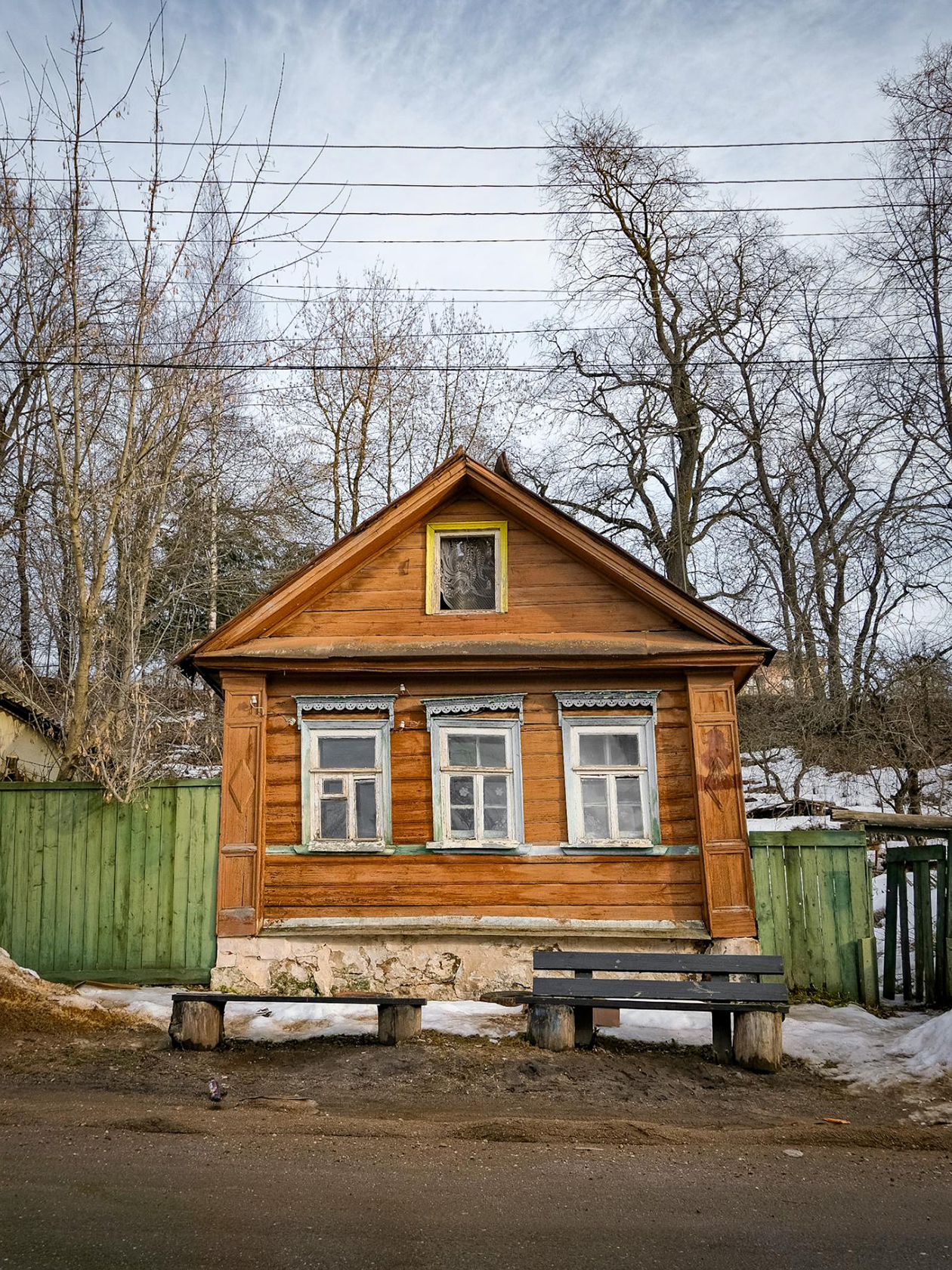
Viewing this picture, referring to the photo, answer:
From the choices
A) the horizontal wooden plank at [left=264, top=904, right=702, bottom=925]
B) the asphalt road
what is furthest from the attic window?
the asphalt road

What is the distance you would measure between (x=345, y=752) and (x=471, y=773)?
144 centimetres

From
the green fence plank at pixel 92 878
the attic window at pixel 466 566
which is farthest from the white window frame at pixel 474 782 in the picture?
the green fence plank at pixel 92 878

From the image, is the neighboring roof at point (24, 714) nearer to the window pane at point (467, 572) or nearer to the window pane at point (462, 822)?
the window pane at point (467, 572)

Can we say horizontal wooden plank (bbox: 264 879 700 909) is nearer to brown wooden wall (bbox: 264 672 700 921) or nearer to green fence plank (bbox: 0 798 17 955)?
brown wooden wall (bbox: 264 672 700 921)

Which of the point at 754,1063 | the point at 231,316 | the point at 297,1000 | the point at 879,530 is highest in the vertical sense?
the point at 231,316

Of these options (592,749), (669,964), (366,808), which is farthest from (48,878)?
(669,964)

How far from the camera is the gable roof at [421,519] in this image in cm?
1036

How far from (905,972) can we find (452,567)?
6624mm

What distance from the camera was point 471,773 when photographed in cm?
1036

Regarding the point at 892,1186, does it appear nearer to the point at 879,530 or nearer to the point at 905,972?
the point at 905,972

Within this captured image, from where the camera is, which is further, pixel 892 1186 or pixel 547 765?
pixel 547 765

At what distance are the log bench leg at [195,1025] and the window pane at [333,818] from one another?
2.61 metres

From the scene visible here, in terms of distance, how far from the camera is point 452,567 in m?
11.1

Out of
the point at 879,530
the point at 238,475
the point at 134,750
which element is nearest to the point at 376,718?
the point at 134,750
